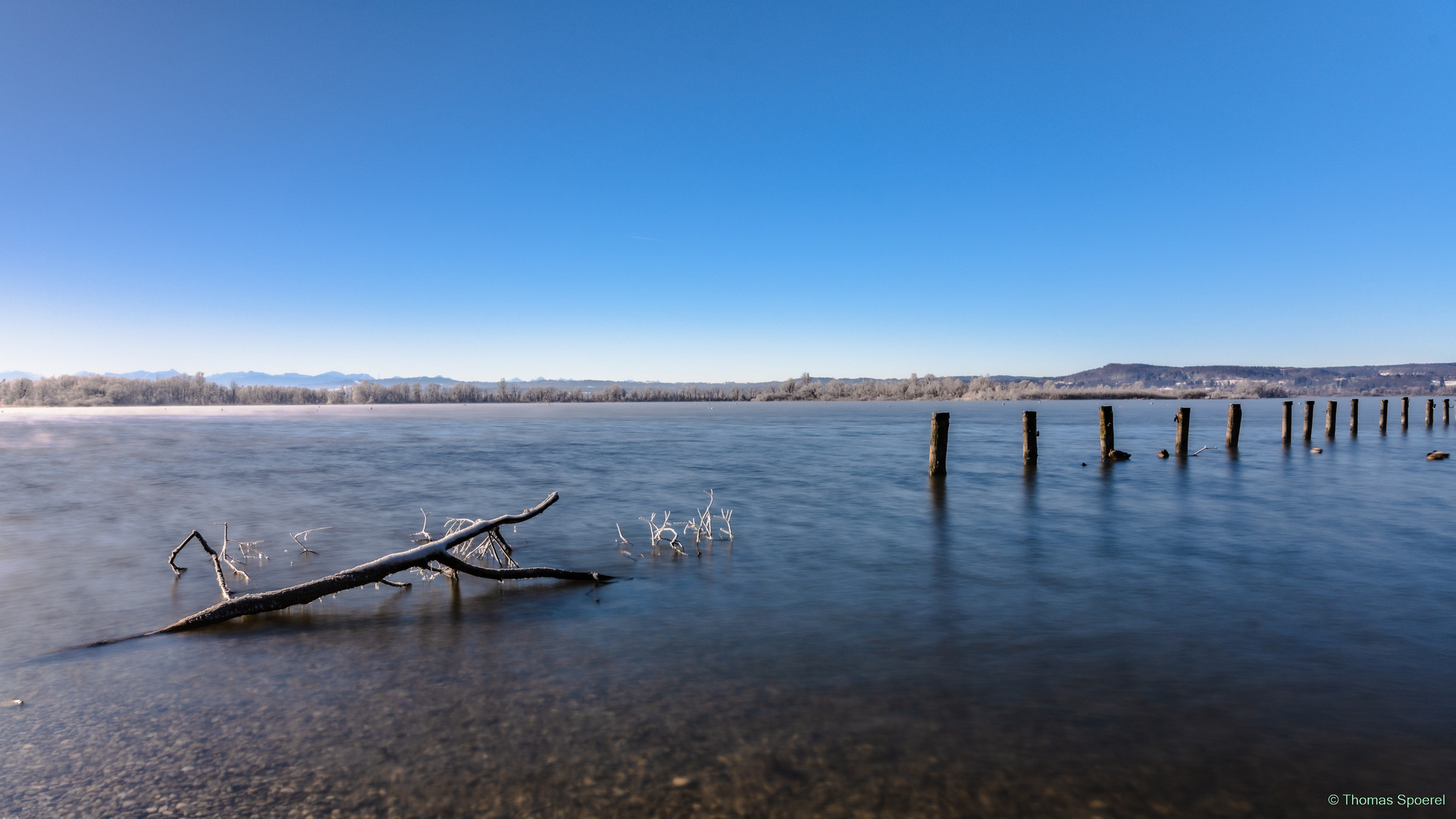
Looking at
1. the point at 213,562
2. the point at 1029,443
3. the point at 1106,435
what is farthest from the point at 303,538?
the point at 1106,435

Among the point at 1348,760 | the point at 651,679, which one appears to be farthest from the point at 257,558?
the point at 1348,760

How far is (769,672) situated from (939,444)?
18.5m

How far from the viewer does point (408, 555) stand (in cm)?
823

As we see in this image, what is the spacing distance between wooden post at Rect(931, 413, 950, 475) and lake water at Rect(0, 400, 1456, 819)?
682 centimetres

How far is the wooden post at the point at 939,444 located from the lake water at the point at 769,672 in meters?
6.82

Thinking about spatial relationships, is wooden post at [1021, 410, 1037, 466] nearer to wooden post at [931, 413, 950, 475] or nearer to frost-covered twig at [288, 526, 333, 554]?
wooden post at [931, 413, 950, 475]

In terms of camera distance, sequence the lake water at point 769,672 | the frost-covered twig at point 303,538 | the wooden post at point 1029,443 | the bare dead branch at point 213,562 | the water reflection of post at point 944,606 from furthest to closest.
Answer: the wooden post at point 1029,443, the frost-covered twig at point 303,538, the bare dead branch at point 213,562, the water reflection of post at point 944,606, the lake water at point 769,672

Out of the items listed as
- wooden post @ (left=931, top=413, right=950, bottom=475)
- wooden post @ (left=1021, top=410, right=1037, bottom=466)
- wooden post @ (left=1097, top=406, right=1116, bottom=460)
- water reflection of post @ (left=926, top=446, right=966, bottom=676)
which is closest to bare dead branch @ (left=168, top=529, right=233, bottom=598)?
water reflection of post @ (left=926, top=446, right=966, bottom=676)

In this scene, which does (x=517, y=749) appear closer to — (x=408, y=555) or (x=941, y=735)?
(x=941, y=735)

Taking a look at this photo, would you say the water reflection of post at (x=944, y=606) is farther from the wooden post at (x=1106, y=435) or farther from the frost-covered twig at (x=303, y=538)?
the wooden post at (x=1106, y=435)

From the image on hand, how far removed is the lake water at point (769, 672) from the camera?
459cm

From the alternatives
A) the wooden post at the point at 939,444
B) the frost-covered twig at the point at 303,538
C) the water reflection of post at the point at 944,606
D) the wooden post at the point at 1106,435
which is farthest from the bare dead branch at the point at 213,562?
the wooden post at the point at 1106,435

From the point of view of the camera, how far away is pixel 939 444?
23812 mm

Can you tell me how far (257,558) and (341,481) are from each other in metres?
12.9
